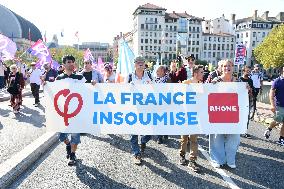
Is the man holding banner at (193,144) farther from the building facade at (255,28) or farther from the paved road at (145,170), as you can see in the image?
the building facade at (255,28)

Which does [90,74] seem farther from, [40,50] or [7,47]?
[40,50]

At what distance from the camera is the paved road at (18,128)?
7741 millimetres

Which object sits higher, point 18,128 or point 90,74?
point 90,74

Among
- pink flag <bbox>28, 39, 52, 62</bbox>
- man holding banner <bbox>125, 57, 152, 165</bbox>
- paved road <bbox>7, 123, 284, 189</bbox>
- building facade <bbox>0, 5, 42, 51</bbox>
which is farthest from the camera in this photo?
building facade <bbox>0, 5, 42, 51</bbox>

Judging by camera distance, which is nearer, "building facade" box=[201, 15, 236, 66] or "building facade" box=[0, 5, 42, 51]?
"building facade" box=[201, 15, 236, 66]

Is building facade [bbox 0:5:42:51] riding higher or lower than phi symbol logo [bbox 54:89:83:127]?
higher

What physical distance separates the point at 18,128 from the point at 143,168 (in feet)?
17.0

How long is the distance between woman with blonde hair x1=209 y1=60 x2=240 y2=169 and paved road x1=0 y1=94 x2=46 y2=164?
4051 millimetres

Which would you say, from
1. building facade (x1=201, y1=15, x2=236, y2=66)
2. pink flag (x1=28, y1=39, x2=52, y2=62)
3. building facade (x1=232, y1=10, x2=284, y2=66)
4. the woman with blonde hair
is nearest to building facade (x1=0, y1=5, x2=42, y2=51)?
building facade (x1=201, y1=15, x2=236, y2=66)

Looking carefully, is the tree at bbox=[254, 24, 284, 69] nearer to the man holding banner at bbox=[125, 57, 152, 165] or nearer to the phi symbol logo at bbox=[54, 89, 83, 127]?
the man holding banner at bbox=[125, 57, 152, 165]

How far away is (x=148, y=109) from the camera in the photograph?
664cm

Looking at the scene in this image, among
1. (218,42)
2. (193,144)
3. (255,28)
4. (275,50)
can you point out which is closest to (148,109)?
(193,144)

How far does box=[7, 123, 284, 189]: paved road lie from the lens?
18.4ft

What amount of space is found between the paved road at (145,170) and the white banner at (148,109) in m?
0.67
